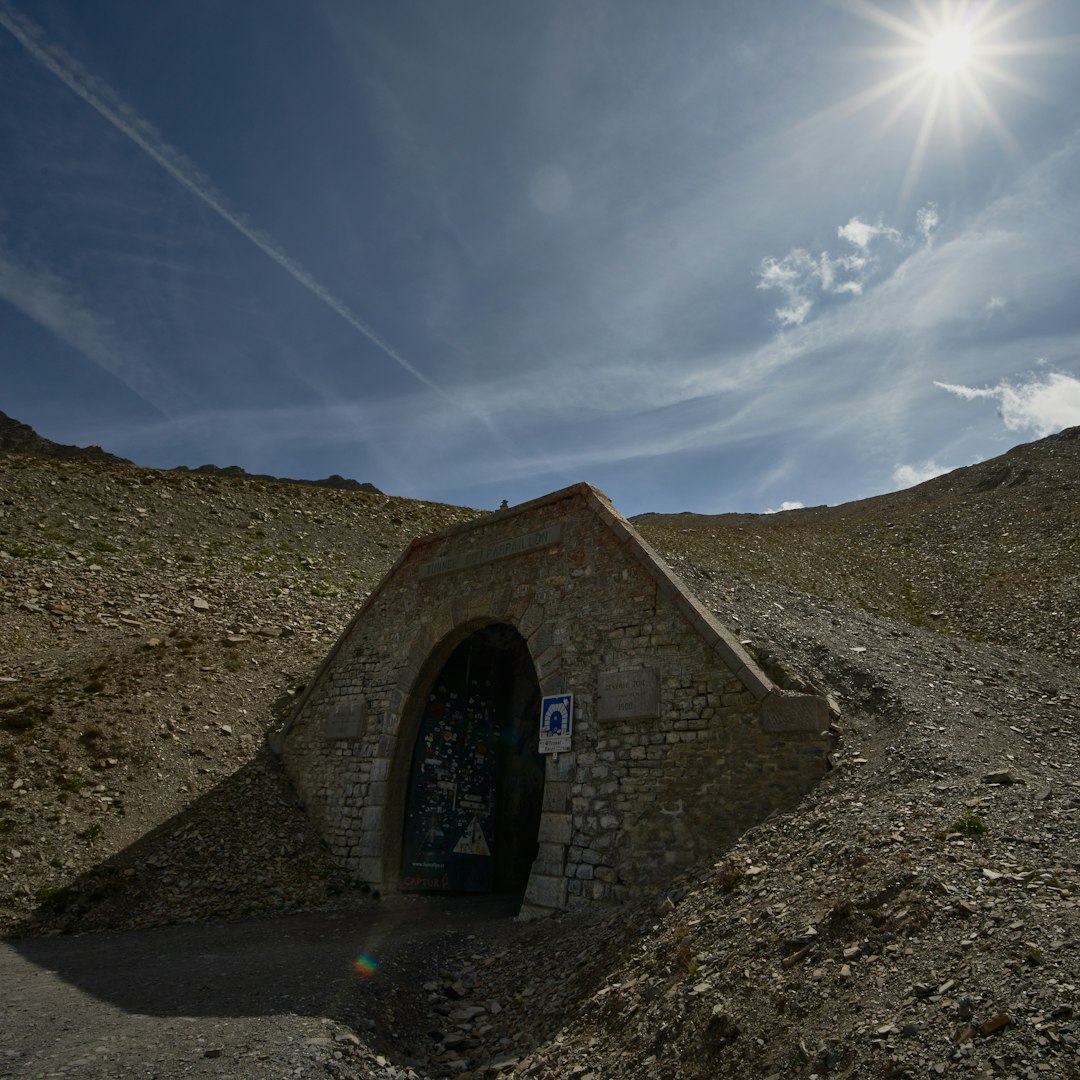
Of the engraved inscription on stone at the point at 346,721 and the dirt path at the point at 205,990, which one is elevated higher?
the engraved inscription on stone at the point at 346,721

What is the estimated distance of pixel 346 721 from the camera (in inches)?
561

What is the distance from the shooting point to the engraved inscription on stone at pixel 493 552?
12336mm

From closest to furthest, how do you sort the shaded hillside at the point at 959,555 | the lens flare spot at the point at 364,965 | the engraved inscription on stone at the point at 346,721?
the lens flare spot at the point at 364,965 < the engraved inscription on stone at the point at 346,721 < the shaded hillside at the point at 959,555

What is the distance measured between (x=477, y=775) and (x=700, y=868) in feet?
23.7

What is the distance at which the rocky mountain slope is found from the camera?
4.84 meters

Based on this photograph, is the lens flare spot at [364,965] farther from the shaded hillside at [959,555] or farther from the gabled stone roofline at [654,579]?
the shaded hillside at [959,555]

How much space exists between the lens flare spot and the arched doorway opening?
4835 mm

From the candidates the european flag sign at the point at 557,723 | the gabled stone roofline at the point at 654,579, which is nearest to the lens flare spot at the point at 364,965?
the european flag sign at the point at 557,723

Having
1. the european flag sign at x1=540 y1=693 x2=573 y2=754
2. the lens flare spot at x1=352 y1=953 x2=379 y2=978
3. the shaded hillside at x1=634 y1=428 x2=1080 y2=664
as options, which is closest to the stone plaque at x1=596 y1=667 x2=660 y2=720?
the european flag sign at x1=540 y1=693 x2=573 y2=754

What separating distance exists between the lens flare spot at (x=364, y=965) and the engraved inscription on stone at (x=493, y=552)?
628 cm

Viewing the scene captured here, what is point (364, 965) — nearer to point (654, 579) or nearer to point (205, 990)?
point (205, 990)

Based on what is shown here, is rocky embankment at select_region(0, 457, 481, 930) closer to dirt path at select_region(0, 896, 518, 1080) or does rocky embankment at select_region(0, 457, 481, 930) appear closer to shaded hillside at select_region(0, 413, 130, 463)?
dirt path at select_region(0, 896, 518, 1080)

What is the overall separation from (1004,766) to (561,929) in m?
5.19

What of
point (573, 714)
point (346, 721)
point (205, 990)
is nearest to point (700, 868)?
point (573, 714)
